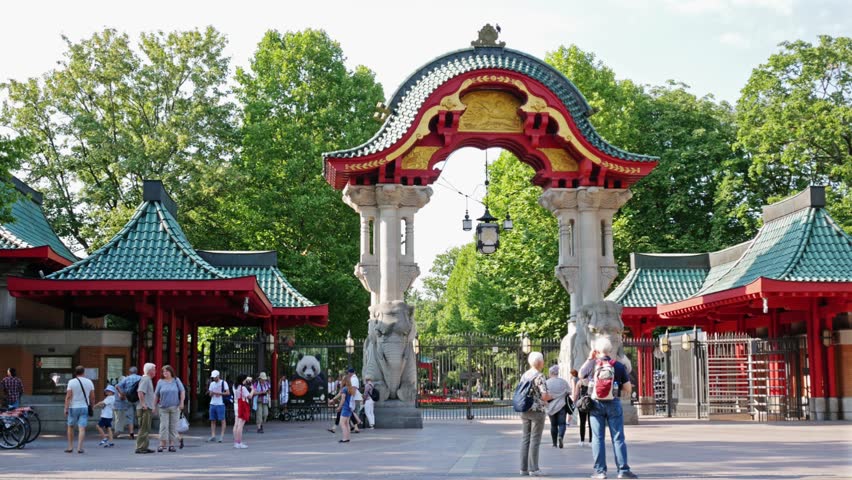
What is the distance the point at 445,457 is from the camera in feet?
57.3

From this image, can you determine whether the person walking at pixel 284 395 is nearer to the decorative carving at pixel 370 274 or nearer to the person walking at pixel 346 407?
the decorative carving at pixel 370 274

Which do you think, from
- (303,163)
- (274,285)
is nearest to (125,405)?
(274,285)

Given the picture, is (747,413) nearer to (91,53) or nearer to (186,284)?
(186,284)

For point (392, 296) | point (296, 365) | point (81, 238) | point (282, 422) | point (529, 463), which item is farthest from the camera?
point (81, 238)

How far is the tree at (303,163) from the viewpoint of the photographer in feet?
145

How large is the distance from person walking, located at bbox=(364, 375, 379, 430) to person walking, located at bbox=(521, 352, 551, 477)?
37.8ft

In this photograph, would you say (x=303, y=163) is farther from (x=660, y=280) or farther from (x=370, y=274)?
(x=370, y=274)

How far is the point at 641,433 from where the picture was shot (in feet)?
77.0

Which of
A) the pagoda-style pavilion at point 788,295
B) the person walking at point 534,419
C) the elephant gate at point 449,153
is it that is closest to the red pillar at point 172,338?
the elephant gate at point 449,153

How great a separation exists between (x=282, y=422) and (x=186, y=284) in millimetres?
8472

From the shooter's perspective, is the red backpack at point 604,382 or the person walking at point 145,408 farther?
the person walking at point 145,408

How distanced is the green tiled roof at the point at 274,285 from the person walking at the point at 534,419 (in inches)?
752

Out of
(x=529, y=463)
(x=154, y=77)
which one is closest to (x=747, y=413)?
(x=529, y=463)

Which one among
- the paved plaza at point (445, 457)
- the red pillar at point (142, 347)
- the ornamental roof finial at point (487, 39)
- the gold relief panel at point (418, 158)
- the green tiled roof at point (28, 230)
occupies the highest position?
the ornamental roof finial at point (487, 39)
